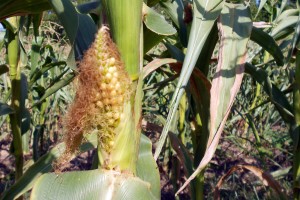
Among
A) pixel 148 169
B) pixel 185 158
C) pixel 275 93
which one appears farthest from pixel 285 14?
pixel 148 169

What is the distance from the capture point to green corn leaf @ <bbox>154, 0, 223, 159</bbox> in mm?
568

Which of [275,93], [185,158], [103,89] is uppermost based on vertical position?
[103,89]

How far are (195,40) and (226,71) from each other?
9cm

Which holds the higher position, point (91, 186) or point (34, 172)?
point (91, 186)

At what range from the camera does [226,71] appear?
2.13 ft


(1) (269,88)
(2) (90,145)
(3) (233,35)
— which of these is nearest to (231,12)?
(3) (233,35)

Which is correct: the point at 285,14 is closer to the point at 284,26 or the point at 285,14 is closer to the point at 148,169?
the point at 284,26

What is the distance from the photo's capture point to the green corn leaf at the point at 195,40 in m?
0.57

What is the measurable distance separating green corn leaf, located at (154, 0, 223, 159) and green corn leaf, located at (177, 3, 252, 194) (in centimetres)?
6

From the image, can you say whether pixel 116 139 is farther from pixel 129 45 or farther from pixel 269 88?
pixel 269 88

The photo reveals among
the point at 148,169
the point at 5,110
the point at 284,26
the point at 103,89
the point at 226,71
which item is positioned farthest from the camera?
the point at 5,110

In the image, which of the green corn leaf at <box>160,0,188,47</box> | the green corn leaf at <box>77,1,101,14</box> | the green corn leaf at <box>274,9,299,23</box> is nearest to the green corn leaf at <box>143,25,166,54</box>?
the green corn leaf at <box>77,1,101,14</box>

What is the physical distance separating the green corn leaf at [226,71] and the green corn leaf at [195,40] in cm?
6

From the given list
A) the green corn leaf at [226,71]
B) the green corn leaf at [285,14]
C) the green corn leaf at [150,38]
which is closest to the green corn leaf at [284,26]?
the green corn leaf at [285,14]
